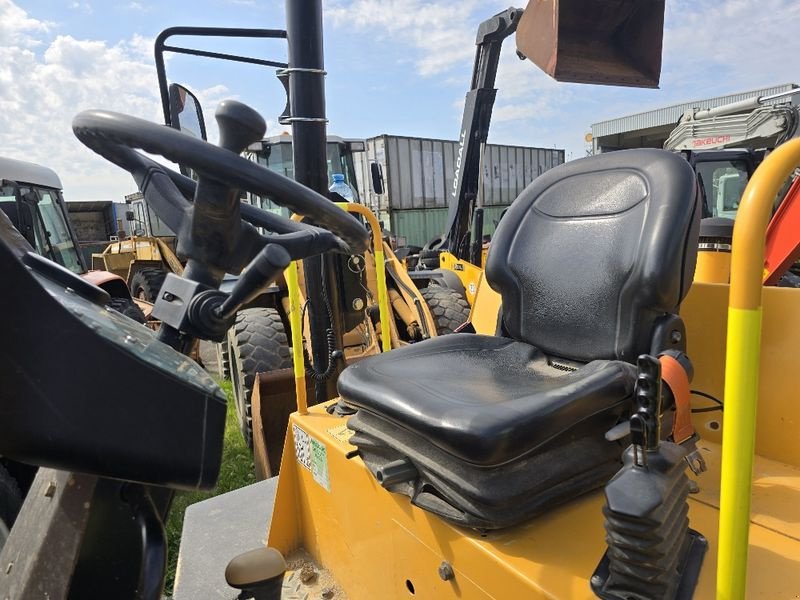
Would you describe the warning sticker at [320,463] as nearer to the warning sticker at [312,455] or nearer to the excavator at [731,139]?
the warning sticker at [312,455]

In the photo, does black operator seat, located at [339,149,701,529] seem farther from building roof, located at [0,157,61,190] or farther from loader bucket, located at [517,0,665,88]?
building roof, located at [0,157,61,190]

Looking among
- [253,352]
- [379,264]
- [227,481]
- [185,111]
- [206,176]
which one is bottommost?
[227,481]

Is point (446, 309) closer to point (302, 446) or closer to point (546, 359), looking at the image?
point (302, 446)

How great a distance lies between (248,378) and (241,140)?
2824 millimetres

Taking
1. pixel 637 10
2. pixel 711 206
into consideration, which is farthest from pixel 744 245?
pixel 711 206

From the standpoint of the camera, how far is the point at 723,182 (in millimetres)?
5504

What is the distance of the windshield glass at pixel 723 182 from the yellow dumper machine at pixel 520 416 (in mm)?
3892

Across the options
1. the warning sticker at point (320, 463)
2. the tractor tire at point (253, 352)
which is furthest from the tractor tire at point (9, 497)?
the tractor tire at point (253, 352)

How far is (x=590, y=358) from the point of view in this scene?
1.48 meters

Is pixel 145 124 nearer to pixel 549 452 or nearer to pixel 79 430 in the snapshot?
pixel 79 430

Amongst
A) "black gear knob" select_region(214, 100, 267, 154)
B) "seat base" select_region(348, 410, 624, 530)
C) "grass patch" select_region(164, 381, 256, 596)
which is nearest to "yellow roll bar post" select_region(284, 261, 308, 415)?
"seat base" select_region(348, 410, 624, 530)

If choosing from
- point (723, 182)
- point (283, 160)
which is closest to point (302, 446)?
point (283, 160)

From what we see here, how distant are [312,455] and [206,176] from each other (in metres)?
1.18

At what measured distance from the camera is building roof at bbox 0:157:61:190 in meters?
4.71
